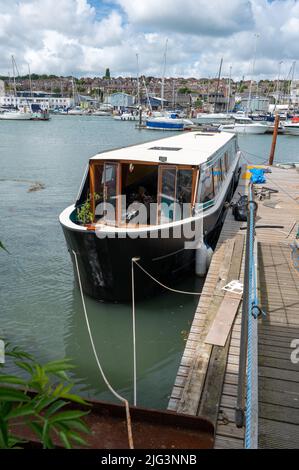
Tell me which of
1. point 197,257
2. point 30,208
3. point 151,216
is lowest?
point 30,208

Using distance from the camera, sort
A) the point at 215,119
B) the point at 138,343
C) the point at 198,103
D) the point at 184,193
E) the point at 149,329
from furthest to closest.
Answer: the point at 198,103 → the point at 215,119 → the point at 184,193 → the point at 149,329 → the point at 138,343

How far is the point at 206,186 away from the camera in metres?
9.91

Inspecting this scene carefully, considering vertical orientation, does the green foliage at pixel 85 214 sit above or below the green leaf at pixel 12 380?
below

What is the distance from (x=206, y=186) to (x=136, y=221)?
2095mm

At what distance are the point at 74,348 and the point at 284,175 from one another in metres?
17.1

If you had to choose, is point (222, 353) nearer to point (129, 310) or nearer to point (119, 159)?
point (129, 310)

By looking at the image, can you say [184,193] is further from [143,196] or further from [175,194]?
[143,196]

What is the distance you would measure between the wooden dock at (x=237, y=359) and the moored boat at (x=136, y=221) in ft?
3.49

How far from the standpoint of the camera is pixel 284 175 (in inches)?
846

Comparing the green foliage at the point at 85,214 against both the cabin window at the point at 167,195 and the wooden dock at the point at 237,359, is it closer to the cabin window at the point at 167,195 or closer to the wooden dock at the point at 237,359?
the cabin window at the point at 167,195

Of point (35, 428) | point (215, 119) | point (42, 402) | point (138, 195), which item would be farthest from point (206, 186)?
point (215, 119)

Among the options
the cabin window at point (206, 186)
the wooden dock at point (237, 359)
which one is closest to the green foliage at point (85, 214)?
the cabin window at point (206, 186)

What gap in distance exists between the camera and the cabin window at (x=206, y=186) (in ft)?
30.8
